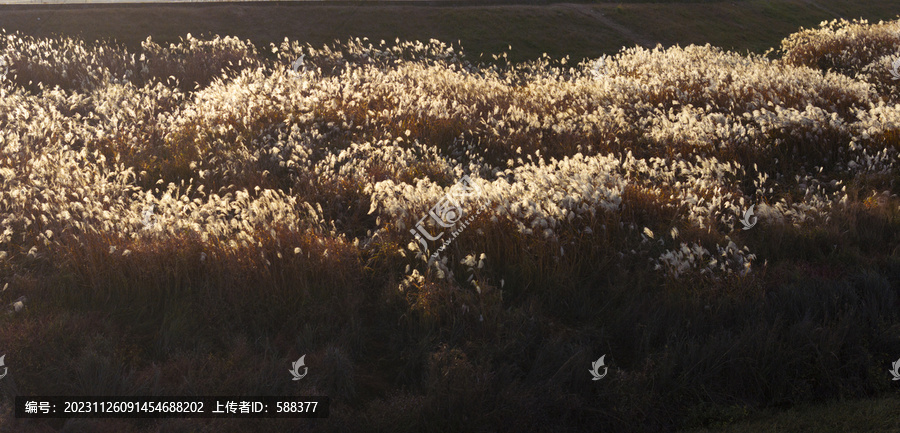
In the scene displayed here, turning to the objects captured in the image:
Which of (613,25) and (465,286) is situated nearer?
(465,286)

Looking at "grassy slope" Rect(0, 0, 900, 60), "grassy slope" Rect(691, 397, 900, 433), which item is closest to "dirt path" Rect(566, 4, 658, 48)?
"grassy slope" Rect(0, 0, 900, 60)

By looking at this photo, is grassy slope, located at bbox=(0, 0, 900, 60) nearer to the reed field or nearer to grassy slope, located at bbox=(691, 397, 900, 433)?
the reed field

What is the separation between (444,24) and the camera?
18047 mm

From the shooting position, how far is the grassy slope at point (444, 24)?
15.7 metres

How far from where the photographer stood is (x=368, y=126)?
828cm

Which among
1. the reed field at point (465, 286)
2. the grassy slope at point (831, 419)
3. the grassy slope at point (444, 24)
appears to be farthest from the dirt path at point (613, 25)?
the grassy slope at point (831, 419)

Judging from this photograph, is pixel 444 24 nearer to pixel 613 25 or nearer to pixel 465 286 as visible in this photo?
pixel 613 25

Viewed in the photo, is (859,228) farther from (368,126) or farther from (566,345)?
(368,126)

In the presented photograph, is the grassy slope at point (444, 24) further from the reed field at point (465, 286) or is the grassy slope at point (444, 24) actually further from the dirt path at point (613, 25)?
the reed field at point (465, 286)

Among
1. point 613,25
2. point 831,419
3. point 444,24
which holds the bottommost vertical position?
point 831,419

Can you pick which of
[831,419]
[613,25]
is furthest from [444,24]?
[831,419]

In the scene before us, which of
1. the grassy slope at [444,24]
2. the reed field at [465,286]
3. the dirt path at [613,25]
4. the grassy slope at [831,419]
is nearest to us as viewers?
the grassy slope at [831,419]

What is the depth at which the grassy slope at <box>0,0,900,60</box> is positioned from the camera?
15.7 metres

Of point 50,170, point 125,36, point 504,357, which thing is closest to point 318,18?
point 125,36
